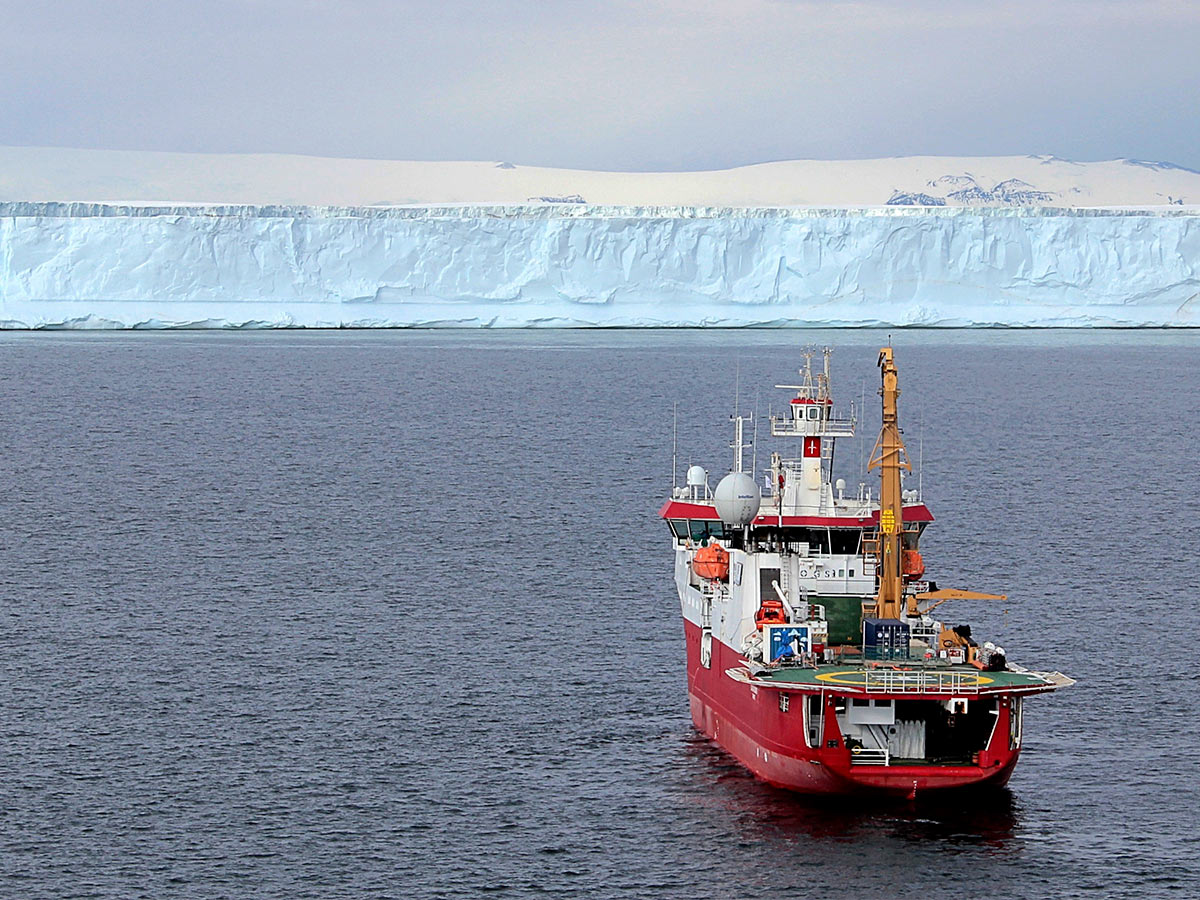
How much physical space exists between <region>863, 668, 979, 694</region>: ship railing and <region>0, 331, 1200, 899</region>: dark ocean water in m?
2.35

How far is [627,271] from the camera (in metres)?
139

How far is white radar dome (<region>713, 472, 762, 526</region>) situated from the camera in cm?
3322

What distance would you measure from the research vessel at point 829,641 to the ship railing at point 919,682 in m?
0.03

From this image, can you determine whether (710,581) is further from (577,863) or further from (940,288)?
(940,288)

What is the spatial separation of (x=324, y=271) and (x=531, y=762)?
4262 inches

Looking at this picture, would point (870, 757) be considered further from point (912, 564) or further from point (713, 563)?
point (713, 563)

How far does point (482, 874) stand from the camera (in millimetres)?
27641

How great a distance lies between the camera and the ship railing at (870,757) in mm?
29391

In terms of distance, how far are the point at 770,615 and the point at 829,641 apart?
156cm

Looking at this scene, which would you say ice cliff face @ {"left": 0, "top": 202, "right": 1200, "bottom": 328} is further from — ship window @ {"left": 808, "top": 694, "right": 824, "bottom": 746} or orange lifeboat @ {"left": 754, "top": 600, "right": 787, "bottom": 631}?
ship window @ {"left": 808, "top": 694, "right": 824, "bottom": 746}

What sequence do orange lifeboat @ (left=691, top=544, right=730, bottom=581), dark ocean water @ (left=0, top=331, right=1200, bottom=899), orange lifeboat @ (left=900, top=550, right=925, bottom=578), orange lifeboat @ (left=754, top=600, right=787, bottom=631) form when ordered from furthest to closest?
orange lifeboat @ (left=900, top=550, right=925, bottom=578) < orange lifeboat @ (left=691, top=544, right=730, bottom=581) < orange lifeboat @ (left=754, top=600, right=787, bottom=631) < dark ocean water @ (left=0, top=331, right=1200, bottom=899)

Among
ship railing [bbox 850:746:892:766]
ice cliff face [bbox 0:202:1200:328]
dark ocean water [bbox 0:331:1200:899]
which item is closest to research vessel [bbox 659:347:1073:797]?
ship railing [bbox 850:746:892:766]

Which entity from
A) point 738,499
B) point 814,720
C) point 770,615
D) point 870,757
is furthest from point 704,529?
point 870,757

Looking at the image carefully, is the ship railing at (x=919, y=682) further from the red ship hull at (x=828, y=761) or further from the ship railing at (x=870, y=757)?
the ship railing at (x=870, y=757)
